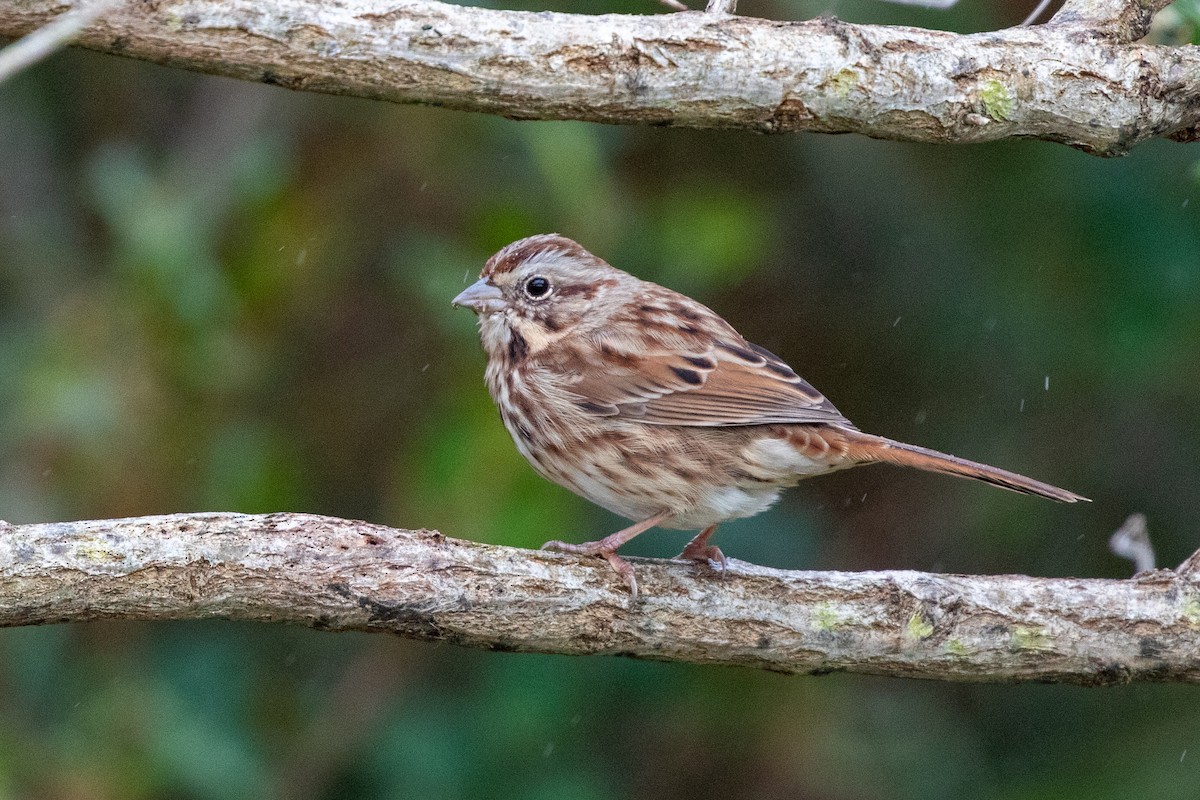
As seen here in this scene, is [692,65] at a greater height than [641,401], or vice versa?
[692,65]

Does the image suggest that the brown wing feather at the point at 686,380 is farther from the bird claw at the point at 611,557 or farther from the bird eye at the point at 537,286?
the bird claw at the point at 611,557

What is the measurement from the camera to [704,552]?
409 centimetres

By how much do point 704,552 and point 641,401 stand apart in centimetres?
47

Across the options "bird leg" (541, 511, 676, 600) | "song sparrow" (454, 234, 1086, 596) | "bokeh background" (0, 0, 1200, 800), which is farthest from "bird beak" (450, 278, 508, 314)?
"bird leg" (541, 511, 676, 600)

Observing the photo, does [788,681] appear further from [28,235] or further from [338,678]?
[28,235]

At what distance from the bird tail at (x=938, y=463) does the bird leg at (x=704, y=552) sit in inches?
17.7

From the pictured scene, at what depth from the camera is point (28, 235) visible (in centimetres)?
576

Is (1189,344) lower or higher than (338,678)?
higher

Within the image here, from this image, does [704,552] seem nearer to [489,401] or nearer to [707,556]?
[707,556]

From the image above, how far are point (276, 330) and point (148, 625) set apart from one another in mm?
1121

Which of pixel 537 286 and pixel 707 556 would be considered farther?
pixel 537 286

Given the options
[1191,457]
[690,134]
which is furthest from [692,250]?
[1191,457]

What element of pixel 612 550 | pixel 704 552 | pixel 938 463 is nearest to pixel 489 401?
pixel 704 552

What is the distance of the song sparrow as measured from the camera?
160 inches
